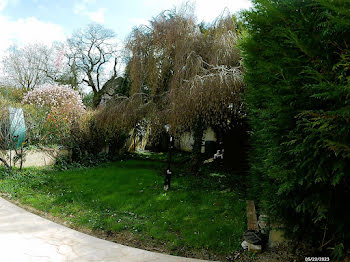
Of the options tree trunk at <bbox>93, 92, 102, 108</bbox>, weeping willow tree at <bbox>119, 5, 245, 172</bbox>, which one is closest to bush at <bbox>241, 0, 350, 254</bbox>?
weeping willow tree at <bbox>119, 5, 245, 172</bbox>

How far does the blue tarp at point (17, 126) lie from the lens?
332 inches

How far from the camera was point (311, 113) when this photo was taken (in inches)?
85.1

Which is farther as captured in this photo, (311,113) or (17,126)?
(17,126)

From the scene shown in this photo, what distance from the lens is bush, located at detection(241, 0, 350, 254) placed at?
2129mm

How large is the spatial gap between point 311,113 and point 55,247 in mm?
3508

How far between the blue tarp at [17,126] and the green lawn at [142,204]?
126 cm

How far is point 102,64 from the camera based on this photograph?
19.6m

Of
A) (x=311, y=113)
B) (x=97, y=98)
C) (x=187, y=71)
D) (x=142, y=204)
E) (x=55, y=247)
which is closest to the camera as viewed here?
(x=311, y=113)

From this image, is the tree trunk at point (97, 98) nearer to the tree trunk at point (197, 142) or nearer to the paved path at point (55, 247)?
the tree trunk at point (197, 142)

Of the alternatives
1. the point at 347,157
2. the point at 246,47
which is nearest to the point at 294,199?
the point at 347,157

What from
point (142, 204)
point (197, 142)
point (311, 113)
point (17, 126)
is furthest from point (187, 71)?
point (17, 126)

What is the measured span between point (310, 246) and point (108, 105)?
8.01 m

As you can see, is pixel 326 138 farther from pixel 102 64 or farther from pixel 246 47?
pixel 102 64

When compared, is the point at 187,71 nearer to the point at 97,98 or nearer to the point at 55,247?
the point at 55,247
